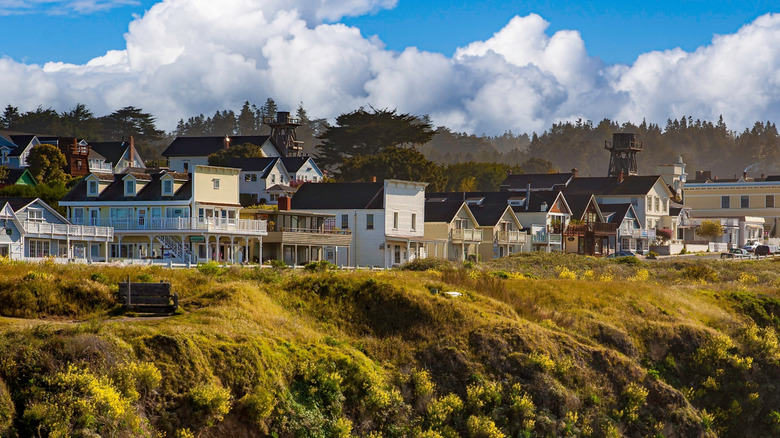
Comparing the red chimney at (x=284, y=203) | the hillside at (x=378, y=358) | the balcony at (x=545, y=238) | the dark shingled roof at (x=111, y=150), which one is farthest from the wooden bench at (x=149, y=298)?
the dark shingled roof at (x=111, y=150)

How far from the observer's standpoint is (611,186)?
116562 millimetres

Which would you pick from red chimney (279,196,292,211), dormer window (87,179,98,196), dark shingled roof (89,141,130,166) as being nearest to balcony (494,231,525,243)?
red chimney (279,196,292,211)

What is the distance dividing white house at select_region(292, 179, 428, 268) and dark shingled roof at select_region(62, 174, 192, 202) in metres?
13.9

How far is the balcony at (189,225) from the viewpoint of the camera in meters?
68.1

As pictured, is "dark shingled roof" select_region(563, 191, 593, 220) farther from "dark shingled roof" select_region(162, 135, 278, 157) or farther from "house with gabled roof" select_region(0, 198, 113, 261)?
"house with gabled roof" select_region(0, 198, 113, 261)

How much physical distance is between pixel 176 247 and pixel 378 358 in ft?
129

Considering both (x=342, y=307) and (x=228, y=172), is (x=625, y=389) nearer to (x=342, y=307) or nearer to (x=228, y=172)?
(x=342, y=307)

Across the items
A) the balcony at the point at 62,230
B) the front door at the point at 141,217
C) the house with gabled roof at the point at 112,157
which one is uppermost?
the house with gabled roof at the point at 112,157

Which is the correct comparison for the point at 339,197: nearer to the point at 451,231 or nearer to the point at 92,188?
the point at 451,231

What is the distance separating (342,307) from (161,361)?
1044 centimetres

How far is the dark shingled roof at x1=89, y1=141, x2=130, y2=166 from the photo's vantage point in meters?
118

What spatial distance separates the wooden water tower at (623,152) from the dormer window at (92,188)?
288 feet

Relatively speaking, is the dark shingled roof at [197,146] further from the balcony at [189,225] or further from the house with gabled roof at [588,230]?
the balcony at [189,225]

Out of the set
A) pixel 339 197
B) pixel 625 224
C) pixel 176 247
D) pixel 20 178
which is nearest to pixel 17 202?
pixel 176 247
